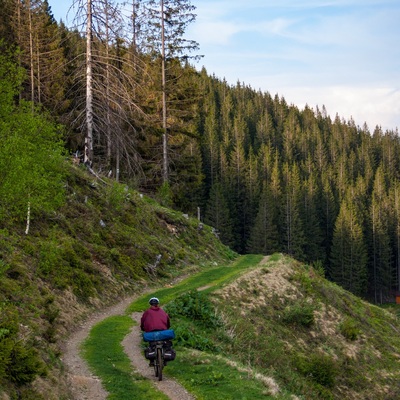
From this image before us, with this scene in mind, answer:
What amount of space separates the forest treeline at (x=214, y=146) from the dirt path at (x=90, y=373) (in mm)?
8646

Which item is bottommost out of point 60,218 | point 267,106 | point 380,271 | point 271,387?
point 380,271

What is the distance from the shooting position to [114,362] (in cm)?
1174

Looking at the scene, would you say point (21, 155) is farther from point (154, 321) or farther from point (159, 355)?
point (159, 355)

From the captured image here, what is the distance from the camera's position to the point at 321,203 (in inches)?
4582

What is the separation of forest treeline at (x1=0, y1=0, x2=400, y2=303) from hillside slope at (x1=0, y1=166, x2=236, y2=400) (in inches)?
130

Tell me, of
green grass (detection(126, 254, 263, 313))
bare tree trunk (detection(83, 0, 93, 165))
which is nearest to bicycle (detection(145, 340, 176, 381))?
green grass (detection(126, 254, 263, 313))

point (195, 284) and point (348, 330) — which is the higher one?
point (195, 284)

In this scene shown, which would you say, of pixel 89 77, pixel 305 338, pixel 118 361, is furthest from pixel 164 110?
pixel 118 361

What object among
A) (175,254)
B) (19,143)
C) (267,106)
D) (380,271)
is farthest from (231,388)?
(267,106)

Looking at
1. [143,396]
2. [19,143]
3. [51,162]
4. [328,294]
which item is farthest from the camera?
[328,294]

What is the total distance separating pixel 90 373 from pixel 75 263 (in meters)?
8.71

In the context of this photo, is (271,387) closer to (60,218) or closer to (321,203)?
(60,218)

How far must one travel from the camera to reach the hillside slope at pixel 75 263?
8.79 meters

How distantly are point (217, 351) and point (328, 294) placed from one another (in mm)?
15540
